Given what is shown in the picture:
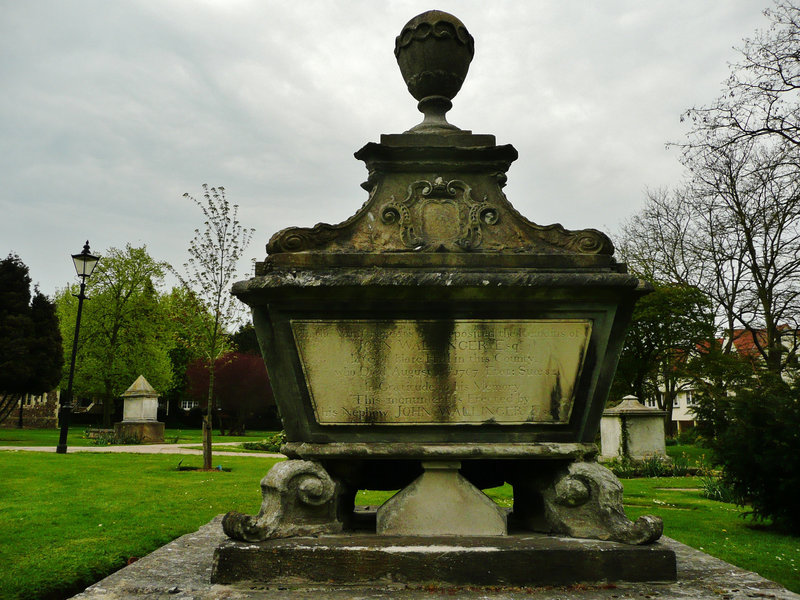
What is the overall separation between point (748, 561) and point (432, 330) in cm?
426

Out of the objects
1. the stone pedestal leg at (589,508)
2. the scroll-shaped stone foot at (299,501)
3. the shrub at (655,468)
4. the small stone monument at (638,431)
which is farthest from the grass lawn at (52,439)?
the stone pedestal leg at (589,508)

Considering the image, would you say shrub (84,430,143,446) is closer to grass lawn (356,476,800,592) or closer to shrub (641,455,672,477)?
grass lawn (356,476,800,592)

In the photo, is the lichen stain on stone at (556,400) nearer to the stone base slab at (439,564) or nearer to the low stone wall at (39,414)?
the stone base slab at (439,564)

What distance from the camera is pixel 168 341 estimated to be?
126 ft

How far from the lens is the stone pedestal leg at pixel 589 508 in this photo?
3.57 metres

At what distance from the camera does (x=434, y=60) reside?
4.56 metres

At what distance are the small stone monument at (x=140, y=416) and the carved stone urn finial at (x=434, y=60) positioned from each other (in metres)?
23.9

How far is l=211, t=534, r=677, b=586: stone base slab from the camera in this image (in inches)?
131

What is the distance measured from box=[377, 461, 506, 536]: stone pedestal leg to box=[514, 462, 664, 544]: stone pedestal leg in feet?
1.11

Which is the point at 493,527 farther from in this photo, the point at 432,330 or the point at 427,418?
the point at 432,330

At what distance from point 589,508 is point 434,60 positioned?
322 cm

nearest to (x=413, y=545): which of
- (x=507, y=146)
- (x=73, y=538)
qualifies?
(x=507, y=146)

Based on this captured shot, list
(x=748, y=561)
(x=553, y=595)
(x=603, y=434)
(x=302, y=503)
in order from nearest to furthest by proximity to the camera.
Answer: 1. (x=553, y=595)
2. (x=302, y=503)
3. (x=748, y=561)
4. (x=603, y=434)

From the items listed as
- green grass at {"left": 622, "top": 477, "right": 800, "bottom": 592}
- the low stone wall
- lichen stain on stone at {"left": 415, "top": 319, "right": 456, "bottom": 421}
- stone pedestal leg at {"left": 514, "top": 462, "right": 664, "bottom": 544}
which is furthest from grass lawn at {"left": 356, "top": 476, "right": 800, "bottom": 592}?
the low stone wall
